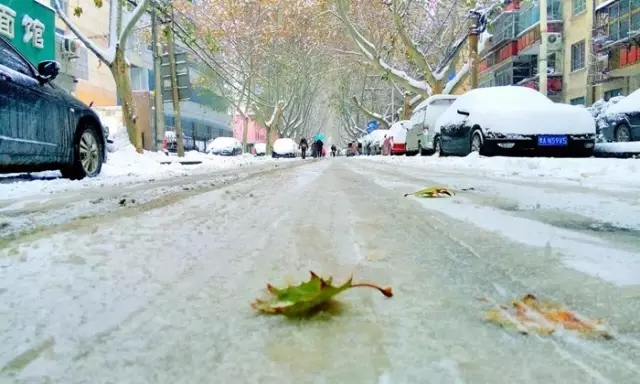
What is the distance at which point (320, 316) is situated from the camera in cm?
107

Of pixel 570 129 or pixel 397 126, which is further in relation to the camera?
pixel 397 126

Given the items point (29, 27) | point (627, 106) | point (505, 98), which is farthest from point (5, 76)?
point (627, 106)

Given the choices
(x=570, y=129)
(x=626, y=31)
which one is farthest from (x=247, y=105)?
(x=570, y=129)

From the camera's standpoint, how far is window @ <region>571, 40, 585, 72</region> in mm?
26375

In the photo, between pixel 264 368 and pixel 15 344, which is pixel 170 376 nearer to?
pixel 264 368

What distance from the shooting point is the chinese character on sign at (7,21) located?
12.7 meters

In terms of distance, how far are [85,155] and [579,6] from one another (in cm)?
2640

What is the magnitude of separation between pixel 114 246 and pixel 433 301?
1.13 m

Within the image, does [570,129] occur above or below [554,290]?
above

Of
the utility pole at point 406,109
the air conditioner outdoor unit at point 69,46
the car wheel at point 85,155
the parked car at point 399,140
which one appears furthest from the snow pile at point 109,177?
the utility pole at point 406,109

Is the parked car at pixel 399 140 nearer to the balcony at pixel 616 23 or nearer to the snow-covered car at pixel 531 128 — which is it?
the snow-covered car at pixel 531 128

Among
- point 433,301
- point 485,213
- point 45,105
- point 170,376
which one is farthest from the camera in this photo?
point 45,105

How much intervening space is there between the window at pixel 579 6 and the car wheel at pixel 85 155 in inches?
1002

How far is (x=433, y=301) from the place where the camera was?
119 cm
